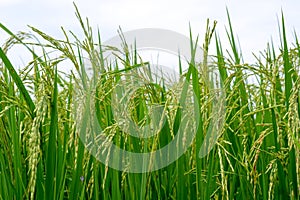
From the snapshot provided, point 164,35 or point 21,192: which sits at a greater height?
point 164,35

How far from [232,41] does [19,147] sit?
1387 mm

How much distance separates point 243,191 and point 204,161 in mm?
185

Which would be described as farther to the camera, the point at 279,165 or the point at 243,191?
the point at 243,191

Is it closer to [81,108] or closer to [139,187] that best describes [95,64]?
[81,108]

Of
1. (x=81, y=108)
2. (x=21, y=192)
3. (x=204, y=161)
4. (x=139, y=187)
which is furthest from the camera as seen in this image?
(x=204, y=161)

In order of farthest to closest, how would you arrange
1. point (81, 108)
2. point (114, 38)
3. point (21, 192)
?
1. point (114, 38)
2. point (21, 192)
3. point (81, 108)

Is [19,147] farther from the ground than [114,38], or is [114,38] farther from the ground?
[114,38]

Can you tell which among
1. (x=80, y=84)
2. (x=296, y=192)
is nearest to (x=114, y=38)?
(x=80, y=84)

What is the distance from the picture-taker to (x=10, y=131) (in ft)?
5.59

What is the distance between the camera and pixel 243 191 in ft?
5.84

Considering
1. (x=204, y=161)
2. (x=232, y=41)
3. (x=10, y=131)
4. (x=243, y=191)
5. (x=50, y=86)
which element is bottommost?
(x=243, y=191)

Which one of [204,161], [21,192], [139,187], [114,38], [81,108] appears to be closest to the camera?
[81,108]

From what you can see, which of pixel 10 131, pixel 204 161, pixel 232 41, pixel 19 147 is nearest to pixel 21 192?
pixel 19 147

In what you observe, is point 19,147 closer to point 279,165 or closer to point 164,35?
point 279,165
